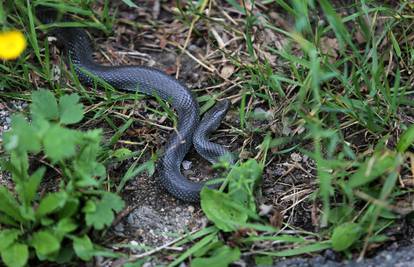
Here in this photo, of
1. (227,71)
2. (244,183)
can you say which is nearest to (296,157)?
(244,183)

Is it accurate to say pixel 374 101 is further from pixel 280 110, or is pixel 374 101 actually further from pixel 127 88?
pixel 127 88

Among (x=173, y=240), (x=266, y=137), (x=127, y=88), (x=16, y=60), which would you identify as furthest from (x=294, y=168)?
(x=16, y=60)

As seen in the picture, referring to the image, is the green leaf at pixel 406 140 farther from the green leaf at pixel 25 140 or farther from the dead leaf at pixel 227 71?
the green leaf at pixel 25 140

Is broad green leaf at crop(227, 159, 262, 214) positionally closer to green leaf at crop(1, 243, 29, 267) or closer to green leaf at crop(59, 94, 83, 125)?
green leaf at crop(59, 94, 83, 125)

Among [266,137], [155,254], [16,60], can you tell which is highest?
[16,60]

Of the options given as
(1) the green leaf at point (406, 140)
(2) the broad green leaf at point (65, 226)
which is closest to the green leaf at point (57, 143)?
(2) the broad green leaf at point (65, 226)
